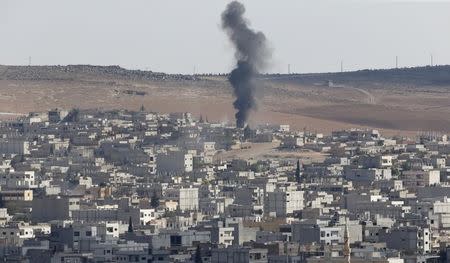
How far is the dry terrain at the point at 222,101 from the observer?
174 meters

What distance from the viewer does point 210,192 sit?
365 feet

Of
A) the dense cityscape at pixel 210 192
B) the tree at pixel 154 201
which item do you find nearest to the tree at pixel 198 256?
Answer: the dense cityscape at pixel 210 192

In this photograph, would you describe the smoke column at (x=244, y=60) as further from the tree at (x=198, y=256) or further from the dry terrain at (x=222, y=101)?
the tree at (x=198, y=256)

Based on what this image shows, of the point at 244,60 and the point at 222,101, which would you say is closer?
the point at 244,60

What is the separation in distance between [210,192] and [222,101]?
70572 millimetres

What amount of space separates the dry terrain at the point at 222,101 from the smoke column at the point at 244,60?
9.93 ft

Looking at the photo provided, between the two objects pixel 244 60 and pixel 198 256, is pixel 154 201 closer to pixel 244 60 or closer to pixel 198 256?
pixel 198 256

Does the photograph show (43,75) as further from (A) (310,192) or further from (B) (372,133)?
(A) (310,192)

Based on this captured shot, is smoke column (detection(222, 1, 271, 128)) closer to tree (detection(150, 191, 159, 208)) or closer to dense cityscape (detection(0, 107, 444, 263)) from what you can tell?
dense cityscape (detection(0, 107, 444, 263))

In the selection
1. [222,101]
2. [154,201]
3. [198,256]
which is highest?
[222,101]

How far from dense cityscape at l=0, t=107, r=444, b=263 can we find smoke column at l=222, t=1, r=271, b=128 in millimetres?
1959

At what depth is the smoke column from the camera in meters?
158

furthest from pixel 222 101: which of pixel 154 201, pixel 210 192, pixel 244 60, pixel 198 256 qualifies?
pixel 198 256

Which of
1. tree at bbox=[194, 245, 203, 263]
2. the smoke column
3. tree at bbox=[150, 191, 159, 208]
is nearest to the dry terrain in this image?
the smoke column
